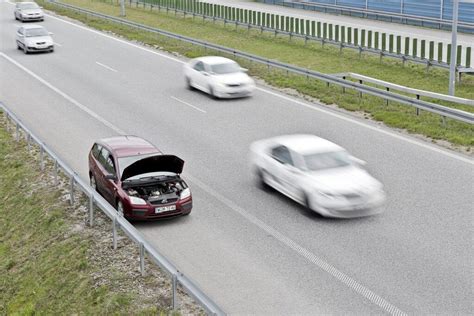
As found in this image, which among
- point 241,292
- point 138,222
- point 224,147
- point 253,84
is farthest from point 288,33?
point 241,292

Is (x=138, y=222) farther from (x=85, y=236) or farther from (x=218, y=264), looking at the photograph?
(x=218, y=264)

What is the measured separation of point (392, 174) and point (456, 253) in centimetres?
491

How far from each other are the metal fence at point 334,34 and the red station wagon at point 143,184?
1637 centimetres

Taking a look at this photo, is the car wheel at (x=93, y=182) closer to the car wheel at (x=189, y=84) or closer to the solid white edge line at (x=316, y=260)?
the solid white edge line at (x=316, y=260)

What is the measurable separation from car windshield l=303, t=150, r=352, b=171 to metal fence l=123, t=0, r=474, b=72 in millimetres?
13531

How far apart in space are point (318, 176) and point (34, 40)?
1030 inches

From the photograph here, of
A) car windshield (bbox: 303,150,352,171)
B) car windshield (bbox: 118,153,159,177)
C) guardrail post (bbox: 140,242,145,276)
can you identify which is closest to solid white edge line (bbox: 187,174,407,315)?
car windshield (bbox: 303,150,352,171)

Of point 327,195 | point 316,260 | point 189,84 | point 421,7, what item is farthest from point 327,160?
point 421,7

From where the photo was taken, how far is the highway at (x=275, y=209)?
525 inches

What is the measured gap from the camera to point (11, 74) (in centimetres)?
3462

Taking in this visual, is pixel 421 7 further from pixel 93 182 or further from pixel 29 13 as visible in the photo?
pixel 93 182

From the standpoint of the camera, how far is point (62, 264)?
1552cm

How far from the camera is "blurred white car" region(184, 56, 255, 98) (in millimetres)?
28359

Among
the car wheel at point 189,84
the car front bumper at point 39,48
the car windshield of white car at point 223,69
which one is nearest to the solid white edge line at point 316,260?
the car windshield of white car at point 223,69
